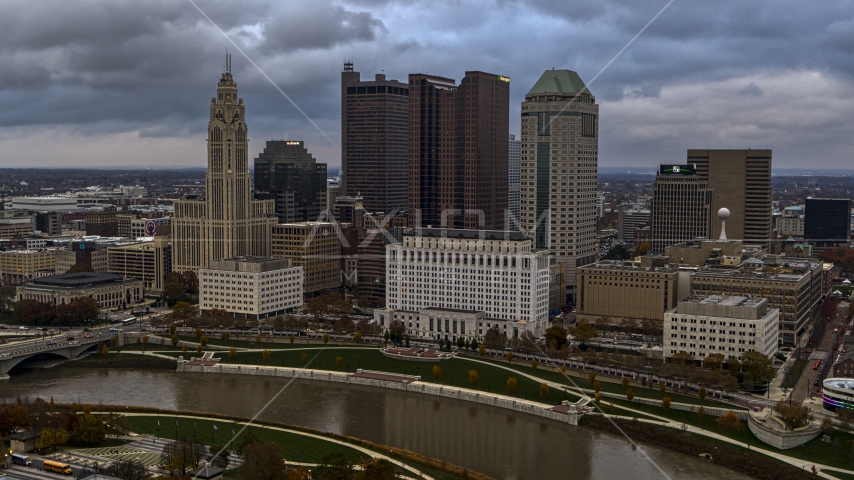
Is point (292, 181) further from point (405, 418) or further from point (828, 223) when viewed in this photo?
point (405, 418)

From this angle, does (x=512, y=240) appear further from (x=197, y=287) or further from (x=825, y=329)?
(x=197, y=287)

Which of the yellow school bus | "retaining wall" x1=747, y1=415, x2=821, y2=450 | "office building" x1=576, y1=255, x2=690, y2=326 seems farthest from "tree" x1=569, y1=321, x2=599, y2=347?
the yellow school bus

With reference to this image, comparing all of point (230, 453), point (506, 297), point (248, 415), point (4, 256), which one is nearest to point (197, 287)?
point (4, 256)

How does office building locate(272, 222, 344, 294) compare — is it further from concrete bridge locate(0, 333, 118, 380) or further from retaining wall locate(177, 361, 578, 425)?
retaining wall locate(177, 361, 578, 425)

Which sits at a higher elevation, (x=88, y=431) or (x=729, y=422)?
(x=88, y=431)

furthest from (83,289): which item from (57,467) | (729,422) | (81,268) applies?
(729,422)

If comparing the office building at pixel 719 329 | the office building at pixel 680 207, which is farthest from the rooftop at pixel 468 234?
the office building at pixel 680 207
